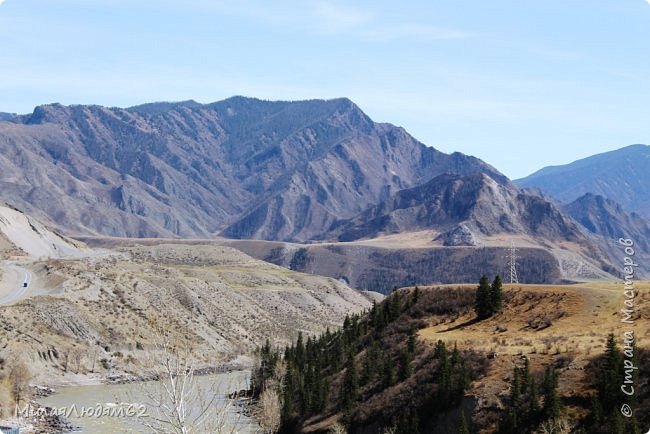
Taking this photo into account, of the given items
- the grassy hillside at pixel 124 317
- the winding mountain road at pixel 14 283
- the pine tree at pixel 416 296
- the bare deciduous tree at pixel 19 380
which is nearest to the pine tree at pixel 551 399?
the pine tree at pixel 416 296

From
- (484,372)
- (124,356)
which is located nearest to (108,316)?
(124,356)

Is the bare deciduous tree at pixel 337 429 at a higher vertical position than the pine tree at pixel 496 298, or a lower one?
lower

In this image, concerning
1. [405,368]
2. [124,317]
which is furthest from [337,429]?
[124,317]

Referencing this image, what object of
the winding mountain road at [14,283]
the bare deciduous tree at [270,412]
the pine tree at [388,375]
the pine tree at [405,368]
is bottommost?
the bare deciduous tree at [270,412]

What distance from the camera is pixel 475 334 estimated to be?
74.7m

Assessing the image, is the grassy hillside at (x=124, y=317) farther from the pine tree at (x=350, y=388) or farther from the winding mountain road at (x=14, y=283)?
the pine tree at (x=350, y=388)

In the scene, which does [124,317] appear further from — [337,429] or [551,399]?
[551,399]

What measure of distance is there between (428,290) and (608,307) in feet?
93.8

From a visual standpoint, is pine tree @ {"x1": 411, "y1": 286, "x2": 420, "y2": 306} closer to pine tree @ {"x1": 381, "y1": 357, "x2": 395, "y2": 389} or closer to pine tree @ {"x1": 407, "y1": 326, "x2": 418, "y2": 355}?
pine tree @ {"x1": 407, "y1": 326, "x2": 418, "y2": 355}

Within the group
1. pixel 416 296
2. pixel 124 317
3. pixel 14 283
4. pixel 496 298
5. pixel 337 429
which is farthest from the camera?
pixel 14 283

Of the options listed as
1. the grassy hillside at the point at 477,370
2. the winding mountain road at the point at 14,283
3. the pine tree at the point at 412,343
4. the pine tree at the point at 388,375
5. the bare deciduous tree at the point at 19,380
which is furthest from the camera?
the winding mountain road at the point at 14,283

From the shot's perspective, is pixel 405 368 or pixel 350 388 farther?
pixel 350 388

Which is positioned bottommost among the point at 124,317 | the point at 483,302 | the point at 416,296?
the point at 124,317

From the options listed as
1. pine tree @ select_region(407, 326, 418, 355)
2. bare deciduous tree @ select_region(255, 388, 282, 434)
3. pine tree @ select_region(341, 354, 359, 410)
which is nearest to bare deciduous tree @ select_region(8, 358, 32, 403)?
bare deciduous tree @ select_region(255, 388, 282, 434)
